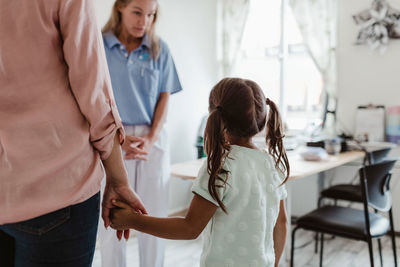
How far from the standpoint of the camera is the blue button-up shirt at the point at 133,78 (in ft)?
5.96

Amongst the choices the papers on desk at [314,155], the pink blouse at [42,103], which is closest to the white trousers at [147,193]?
the pink blouse at [42,103]

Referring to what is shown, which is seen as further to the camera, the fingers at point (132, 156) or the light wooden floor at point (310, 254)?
the light wooden floor at point (310, 254)

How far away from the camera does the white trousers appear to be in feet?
6.07

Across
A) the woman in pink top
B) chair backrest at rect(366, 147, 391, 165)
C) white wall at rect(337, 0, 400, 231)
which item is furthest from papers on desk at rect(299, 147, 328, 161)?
the woman in pink top

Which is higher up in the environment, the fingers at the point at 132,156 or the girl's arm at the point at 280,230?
the fingers at the point at 132,156

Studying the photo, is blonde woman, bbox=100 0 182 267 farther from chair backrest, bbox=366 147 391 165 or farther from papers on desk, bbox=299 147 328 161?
chair backrest, bbox=366 147 391 165

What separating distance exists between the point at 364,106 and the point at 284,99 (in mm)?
760

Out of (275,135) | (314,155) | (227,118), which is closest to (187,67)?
(314,155)

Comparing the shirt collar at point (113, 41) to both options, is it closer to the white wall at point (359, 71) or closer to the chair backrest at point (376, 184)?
the chair backrest at point (376, 184)

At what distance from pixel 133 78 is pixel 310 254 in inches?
79.1

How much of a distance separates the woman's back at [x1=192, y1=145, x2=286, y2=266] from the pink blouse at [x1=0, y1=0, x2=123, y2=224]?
44 centimetres

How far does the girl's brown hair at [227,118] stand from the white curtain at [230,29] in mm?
3259

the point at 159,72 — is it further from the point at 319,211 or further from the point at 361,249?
the point at 361,249

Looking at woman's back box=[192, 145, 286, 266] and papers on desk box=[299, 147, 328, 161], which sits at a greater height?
woman's back box=[192, 145, 286, 266]
